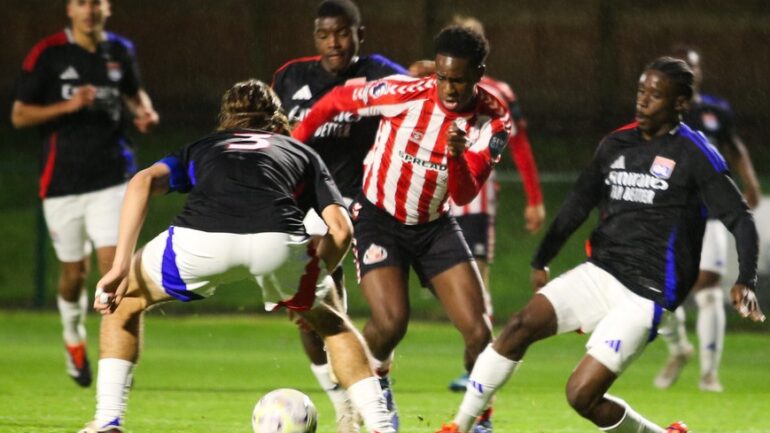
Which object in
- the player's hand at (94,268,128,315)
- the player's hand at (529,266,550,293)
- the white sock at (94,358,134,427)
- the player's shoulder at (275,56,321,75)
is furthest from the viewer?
the player's shoulder at (275,56,321,75)

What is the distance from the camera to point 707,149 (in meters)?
7.06

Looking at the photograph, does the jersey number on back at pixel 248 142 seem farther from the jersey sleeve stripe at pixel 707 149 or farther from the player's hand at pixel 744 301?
the player's hand at pixel 744 301

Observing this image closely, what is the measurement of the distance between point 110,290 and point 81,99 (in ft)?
14.2

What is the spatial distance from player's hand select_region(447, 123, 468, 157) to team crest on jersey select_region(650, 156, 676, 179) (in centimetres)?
92

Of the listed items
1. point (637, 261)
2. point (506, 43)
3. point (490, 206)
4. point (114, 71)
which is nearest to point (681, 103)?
point (637, 261)

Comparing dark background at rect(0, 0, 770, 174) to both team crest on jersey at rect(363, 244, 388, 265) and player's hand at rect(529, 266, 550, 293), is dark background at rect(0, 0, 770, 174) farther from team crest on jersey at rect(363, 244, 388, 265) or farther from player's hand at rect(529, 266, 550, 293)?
player's hand at rect(529, 266, 550, 293)

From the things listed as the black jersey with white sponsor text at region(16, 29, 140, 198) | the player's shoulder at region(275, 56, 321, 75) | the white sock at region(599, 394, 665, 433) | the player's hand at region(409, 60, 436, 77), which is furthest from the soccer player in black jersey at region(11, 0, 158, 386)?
the white sock at region(599, 394, 665, 433)

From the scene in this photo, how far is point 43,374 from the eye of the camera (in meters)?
11.2

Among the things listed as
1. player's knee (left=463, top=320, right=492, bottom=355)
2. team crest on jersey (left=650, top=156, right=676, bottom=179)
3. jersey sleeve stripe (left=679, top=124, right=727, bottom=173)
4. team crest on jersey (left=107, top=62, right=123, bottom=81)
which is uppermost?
jersey sleeve stripe (left=679, top=124, right=727, bottom=173)

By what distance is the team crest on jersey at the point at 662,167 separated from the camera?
705cm

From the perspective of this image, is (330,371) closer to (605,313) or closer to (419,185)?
(419,185)

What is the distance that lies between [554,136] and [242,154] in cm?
2141

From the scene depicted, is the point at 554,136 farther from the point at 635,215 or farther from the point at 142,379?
the point at 635,215

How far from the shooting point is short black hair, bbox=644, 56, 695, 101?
279 inches
